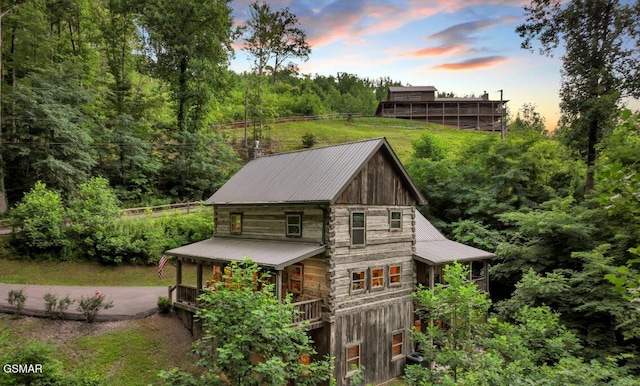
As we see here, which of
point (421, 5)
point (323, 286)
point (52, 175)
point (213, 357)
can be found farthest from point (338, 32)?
point (213, 357)

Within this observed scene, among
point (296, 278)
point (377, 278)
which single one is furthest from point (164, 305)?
point (377, 278)

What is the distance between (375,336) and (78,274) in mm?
17694

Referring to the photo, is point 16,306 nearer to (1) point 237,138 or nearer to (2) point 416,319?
(2) point 416,319

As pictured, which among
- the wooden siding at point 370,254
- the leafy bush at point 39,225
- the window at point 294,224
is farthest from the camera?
the leafy bush at point 39,225

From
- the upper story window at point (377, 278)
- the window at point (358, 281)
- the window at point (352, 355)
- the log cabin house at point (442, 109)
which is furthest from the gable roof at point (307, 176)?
the log cabin house at point (442, 109)

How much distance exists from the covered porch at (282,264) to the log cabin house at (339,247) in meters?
0.05

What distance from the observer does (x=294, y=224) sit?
637 inches

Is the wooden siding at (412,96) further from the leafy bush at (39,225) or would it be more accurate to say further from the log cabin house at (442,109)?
the leafy bush at (39,225)

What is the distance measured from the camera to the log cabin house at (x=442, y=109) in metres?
69.9

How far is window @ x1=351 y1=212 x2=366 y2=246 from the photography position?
15.8 meters

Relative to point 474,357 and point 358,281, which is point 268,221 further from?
point 474,357

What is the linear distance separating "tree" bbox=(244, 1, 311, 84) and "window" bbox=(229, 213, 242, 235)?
26401mm

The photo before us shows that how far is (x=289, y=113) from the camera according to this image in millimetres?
66438

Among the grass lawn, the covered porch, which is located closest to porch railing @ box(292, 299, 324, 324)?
the covered porch
